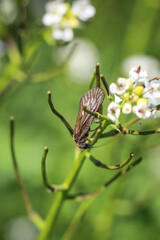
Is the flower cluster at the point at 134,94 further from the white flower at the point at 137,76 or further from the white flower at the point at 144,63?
the white flower at the point at 144,63

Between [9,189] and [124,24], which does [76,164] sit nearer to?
[9,189]

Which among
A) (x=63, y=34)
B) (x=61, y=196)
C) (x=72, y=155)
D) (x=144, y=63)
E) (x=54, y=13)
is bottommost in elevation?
(x=72, y=155)

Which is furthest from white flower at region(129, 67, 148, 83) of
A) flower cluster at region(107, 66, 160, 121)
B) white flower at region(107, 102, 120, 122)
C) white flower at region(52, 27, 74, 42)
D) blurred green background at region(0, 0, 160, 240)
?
blurred green background at region(0, 0, 160, 240)

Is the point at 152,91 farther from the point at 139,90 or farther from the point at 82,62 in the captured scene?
the point at 82,62

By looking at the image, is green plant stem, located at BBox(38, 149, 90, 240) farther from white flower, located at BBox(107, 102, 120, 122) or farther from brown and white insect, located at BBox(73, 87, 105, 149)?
white flower, located at BBox(107, 102, 120, 122)

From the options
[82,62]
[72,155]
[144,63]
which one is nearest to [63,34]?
[144,63]

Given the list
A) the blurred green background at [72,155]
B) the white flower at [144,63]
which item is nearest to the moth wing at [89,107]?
the blurred green background at [72,155]

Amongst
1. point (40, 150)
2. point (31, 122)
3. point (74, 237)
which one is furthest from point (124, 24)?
point (74, 237)
